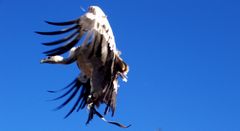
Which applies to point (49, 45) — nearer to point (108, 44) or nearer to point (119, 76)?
point (108, 44)

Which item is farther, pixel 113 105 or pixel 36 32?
pixel 113 105

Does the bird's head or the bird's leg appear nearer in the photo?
the bird's head

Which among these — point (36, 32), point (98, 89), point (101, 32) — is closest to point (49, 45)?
point (36, 32)

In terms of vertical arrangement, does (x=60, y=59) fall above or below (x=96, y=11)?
below

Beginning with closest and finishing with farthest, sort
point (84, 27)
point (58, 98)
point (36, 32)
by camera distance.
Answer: point (36, 32), point (84, 27), point (58, 98)

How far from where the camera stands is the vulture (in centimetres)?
475

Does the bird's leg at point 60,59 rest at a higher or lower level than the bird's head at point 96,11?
lower

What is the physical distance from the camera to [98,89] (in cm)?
519

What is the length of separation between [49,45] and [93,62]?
557 millimetres

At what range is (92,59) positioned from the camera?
494 cm

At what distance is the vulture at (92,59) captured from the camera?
15.6 feet

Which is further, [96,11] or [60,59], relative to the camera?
[60,59]

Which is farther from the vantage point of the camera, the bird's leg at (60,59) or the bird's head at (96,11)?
the bird's leg at (60,59)

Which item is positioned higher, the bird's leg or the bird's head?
the bird's head
